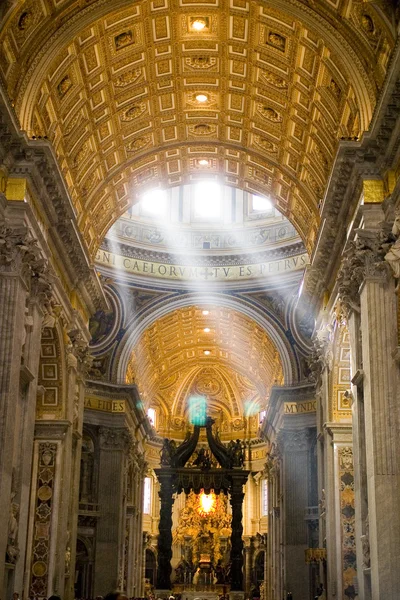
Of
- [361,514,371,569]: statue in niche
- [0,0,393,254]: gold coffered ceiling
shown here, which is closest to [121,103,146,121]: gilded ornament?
[0,0,393,254]: gold coffered ceiling

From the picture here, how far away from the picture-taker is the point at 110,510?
36312 millimetres

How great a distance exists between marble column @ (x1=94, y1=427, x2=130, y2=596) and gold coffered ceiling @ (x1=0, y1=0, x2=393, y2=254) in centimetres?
1268

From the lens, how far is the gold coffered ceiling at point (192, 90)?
18359 millimetres

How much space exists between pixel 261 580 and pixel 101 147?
108 ft

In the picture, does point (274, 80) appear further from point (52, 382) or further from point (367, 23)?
point (52, 382)

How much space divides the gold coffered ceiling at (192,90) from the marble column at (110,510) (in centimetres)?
1268

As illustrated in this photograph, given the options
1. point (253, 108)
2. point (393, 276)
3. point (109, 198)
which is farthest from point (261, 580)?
point (393, 276)

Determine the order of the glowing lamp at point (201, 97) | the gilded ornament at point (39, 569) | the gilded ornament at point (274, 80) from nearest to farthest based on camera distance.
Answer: the gilded ornament at point (39, 569) → the gilded ornament at point (274, 80) → the glowing lamp at point (201, 97)

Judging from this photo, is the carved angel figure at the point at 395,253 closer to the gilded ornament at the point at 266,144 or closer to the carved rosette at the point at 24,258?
the carved rosette at the point at 24,258

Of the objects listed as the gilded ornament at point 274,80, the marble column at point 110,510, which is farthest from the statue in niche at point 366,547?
the marble column at point 110,510

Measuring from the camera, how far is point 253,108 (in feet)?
77.3

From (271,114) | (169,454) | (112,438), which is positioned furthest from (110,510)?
(271,114)

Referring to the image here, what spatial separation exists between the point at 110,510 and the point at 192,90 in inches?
766

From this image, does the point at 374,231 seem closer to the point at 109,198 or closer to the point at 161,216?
the point at 109,198
